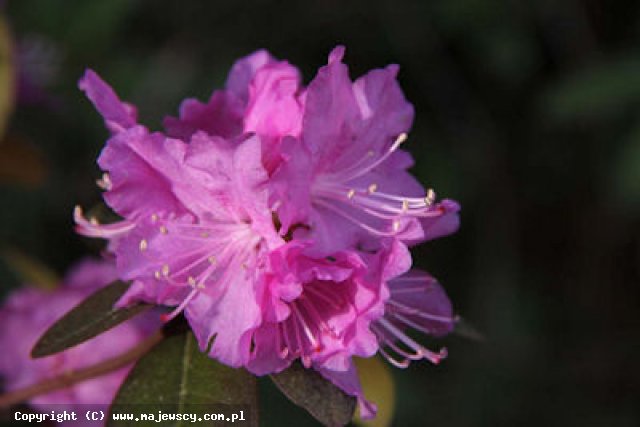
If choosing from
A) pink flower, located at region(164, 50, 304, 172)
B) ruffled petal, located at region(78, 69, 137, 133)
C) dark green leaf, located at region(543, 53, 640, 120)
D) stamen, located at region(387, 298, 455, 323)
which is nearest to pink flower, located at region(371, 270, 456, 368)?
stamen, located at region(387, 298, 455, 323)

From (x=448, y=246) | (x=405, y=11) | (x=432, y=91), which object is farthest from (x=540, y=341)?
(x=405, y=11)

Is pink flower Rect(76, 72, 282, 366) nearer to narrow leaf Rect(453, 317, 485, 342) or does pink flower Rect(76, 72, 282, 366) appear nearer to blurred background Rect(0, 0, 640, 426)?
narrow leaf Rect(453, 317, 485, 342)

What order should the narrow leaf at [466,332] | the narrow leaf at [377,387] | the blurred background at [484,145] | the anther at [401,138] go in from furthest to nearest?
1. the blurred background at [484,145]
2. the narrow leaf at [377,387]
3. the narrow leaf at [466,332]
4. the anther at [401,138]

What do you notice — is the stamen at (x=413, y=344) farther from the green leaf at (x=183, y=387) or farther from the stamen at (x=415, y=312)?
the green leaf at (x=183, y=387)

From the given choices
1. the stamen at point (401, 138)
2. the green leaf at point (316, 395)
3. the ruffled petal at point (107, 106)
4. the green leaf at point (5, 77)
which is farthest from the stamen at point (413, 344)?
the green leaf at point (5, 77)

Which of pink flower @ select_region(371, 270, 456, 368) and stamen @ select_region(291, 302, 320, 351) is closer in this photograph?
stamen @ select_region(291, 302, 320, 351)

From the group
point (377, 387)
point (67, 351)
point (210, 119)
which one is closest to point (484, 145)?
point (377, 387)
